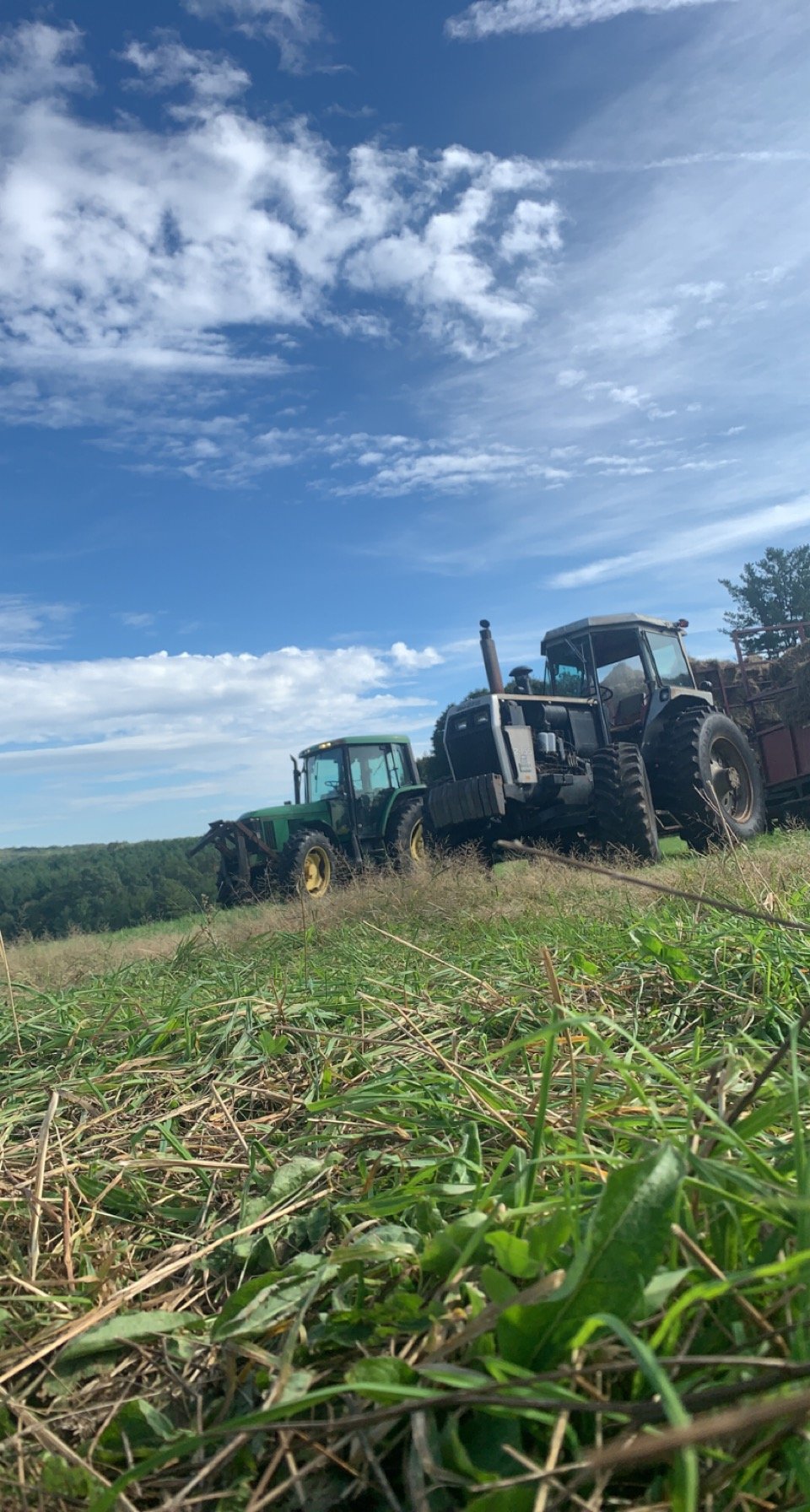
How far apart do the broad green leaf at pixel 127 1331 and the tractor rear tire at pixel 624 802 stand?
27.8ft

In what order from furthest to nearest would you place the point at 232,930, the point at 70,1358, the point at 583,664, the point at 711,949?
1. the point at 583,664
2. the point at 232,930
3. the point at 711,949
4. the point at 70,1358

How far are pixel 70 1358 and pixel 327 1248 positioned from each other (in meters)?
0.34

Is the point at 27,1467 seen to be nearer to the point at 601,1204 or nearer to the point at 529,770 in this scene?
the point at 601,1204

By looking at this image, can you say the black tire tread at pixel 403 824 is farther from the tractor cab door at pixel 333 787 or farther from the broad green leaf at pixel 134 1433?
the broad green leaf at pixel 134 1433

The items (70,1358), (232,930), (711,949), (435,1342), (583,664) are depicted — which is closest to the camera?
(435,1342)

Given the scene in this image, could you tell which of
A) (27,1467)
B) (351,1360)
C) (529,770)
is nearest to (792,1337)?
(351,1360)

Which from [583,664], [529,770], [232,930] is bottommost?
[232,930]

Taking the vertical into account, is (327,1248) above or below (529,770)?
below

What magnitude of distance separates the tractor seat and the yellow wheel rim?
483cm

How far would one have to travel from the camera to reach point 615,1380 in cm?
84

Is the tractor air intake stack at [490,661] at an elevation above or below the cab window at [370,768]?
above

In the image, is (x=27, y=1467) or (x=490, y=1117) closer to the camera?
(x=27, y=1467)

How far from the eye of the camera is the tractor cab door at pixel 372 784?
1477 centimetres

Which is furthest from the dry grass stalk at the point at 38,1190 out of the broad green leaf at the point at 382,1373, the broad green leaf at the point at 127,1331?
the broad green leaf at the point at 382,1373
